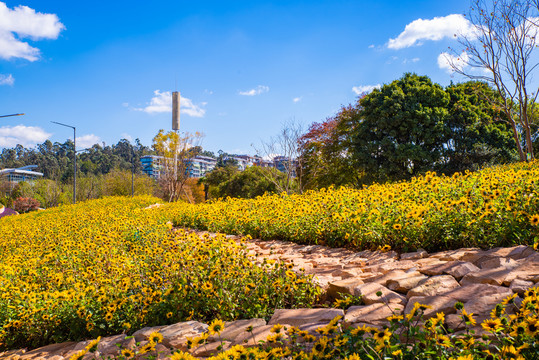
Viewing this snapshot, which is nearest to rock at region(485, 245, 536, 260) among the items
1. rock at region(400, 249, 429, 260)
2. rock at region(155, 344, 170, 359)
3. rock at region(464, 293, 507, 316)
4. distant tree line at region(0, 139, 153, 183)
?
rock at region(400, 249, 429, 260)

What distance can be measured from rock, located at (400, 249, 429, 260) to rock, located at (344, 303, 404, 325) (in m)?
1.24

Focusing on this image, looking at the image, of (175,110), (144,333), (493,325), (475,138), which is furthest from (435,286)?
(475,138)

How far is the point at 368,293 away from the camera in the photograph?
2482 millimetres

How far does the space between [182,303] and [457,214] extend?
8.87ft

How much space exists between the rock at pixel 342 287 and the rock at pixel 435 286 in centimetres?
40

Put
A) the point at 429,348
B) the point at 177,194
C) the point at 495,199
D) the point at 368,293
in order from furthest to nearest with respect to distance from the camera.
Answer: the point at 177,194 → the point at 495,199 → the point at 368,293 → the point at 429,348

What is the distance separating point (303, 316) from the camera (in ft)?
7.47

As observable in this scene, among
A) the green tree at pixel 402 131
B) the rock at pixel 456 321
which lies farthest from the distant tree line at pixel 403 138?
the rock at pixel 456 321

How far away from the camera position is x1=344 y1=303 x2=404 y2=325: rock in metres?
2.11

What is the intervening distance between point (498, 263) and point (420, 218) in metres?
0.96

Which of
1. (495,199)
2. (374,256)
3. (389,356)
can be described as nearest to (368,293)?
(389,356)

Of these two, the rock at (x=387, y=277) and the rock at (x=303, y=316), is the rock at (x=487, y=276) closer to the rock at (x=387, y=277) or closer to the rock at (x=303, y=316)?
the rock at (x=387, y=277)

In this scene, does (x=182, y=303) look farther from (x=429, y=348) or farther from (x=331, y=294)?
(x=429, y=348)

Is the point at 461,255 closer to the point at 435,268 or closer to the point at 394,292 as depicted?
the point at 435,268
